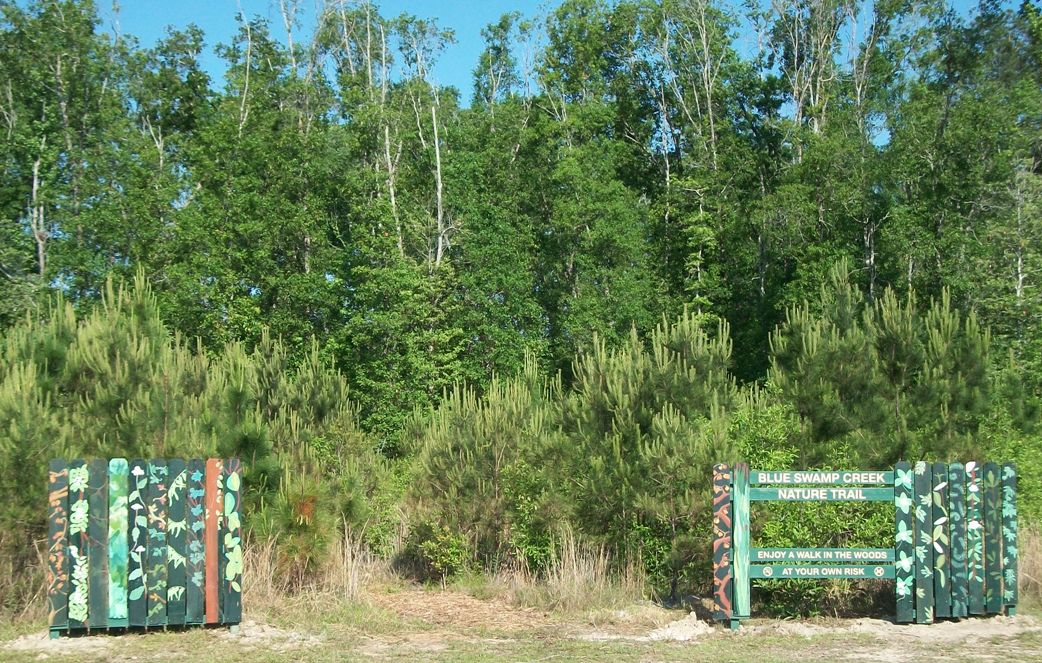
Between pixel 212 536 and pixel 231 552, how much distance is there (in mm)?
224

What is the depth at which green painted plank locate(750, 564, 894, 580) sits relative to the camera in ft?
32.2

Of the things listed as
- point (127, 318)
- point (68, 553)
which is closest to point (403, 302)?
point (127, 318)

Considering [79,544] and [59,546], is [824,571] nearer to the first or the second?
[79,544]

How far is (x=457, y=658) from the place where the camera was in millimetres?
8906

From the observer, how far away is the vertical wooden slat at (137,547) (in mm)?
9297

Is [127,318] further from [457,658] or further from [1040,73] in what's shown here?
[1040,73]

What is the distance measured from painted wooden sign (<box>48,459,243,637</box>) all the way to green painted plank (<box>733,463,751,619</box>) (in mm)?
4501

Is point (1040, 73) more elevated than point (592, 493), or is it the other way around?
point (1040, 73)

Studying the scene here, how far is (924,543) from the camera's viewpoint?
9.83 metres

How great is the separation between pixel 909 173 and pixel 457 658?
90.6ft

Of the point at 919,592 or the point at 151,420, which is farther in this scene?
the point at 151,420

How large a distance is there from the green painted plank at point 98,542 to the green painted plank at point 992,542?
7.91m

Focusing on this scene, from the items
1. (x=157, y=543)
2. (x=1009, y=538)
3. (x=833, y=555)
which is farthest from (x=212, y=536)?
(x=1009, y=538)

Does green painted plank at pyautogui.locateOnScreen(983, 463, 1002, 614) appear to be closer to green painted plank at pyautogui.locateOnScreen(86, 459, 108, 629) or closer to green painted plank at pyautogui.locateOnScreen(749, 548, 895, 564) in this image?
green painted plank at pyautogui.locateOnScreen(749, 548, 895, 564)
